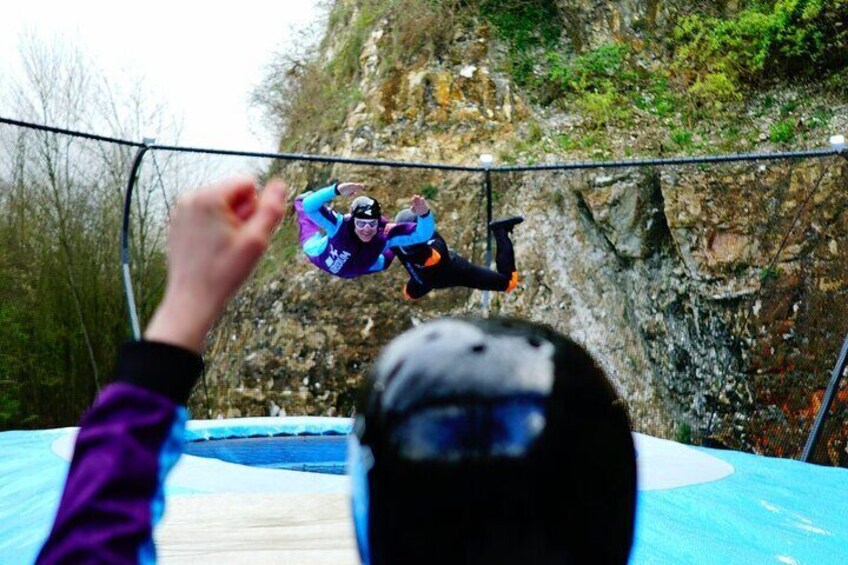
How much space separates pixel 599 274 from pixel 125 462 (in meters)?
5.98

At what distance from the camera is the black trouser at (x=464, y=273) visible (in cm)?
409

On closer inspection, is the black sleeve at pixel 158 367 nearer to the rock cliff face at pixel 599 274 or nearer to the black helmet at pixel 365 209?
the black helmet at pixel 365 209

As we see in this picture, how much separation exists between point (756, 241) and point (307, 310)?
3741 mm

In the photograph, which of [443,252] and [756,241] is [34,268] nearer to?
[443,252]

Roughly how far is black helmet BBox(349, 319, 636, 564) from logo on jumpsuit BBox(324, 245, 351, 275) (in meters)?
3.42

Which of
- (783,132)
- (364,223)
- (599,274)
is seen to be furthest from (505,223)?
(783,132)

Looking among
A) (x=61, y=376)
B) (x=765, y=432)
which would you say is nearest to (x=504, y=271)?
(x=765, y=432)

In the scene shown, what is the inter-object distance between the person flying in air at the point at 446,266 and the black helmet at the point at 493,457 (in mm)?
3491

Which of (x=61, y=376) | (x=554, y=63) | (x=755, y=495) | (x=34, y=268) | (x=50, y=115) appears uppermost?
(x=554, y=63)

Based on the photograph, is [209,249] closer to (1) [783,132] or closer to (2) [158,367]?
(2) [158,367]

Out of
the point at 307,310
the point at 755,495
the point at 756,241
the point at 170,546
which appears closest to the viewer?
the point at 170,546

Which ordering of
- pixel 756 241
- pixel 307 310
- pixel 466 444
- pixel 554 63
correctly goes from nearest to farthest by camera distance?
pixel 466 444 → pixel 756 241 → pixel 307 310 → pixel 554 63

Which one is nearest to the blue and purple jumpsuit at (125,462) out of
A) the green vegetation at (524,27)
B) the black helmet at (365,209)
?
the black helmet at (365,209)

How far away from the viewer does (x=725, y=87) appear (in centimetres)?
650
